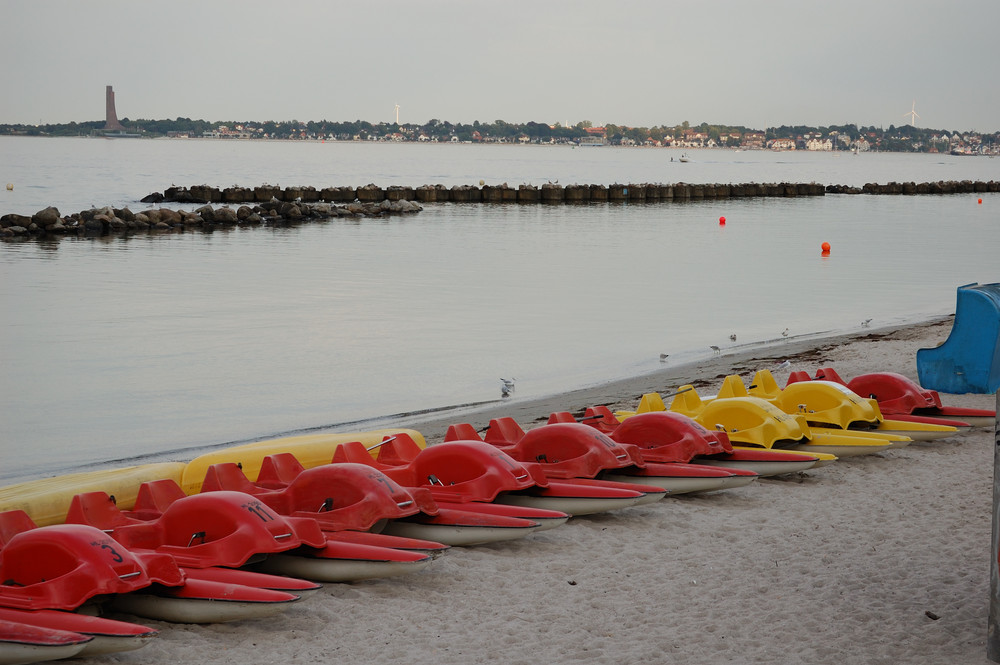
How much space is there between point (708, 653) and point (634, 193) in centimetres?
6802

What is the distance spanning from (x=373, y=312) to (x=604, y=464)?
13.8 meters

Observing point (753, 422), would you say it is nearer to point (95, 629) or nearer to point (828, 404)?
point (828, 404)

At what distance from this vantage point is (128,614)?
4977mm

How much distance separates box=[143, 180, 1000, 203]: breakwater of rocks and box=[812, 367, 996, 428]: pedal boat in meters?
50.2

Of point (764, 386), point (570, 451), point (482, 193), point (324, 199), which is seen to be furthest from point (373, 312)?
point (482, 193)

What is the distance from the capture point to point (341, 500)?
20.0 ft

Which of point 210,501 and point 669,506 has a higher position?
point 210,501

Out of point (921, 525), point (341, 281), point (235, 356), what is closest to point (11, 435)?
point (235, 356)

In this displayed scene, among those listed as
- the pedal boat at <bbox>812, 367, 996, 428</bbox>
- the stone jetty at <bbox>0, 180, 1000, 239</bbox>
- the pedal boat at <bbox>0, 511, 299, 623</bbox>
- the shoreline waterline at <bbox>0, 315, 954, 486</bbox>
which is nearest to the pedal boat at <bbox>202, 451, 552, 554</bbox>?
the pedal boat at <bbox>0, 511, 299, 623</bbox>

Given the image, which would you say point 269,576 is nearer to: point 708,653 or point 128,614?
point 128,614

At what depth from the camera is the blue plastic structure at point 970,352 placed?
35.2 feet

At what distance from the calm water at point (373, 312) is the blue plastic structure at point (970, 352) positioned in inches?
184

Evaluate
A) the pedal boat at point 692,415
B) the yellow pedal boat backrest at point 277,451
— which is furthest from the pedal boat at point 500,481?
the pedal boat at point 692,415

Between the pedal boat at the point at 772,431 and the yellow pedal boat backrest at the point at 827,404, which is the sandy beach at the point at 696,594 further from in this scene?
the yellow pedal boat backrest at the point at 827,404
